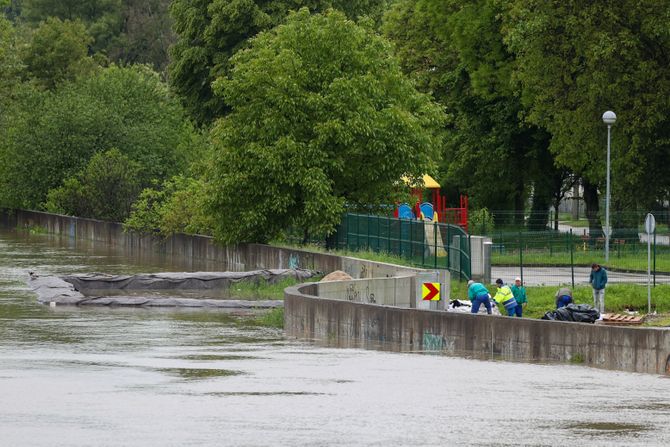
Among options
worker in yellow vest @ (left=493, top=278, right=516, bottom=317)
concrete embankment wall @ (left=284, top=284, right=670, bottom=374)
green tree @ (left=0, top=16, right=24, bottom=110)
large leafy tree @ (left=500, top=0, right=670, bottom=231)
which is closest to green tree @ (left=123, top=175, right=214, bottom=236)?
large leafy tree @ (left=500, top=0, right=670, bottom=231)

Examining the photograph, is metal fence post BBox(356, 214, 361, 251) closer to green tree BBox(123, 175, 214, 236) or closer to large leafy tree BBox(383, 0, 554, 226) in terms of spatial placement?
green tree BBox(123, 175, 214, 236)

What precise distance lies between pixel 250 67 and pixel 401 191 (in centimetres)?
677

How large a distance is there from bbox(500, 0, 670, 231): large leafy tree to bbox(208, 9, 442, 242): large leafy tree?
833 centimetres

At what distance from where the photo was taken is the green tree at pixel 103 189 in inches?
3088

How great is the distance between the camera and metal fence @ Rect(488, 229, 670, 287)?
46406mm

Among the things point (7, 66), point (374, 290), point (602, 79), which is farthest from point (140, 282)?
point (7, 66)

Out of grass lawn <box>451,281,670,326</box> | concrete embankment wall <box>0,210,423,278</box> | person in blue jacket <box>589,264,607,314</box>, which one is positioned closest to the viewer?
person in blue jacket <box>589,264,607,314</box>

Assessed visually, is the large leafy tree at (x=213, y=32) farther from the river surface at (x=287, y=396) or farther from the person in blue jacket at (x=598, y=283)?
the river surface at (x=287, y=396)

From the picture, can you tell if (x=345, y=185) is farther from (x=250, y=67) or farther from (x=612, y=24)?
(x=612, y=24)

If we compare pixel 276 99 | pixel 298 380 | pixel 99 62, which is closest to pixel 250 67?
pixel 276 99

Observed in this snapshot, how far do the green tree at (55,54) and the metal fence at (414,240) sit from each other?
66.8m

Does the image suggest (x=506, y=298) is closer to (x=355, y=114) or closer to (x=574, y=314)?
(x=574, y=314)

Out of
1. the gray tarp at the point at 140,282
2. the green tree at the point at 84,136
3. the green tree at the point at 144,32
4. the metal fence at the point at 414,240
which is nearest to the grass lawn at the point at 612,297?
the metal fence at the point at 414,240

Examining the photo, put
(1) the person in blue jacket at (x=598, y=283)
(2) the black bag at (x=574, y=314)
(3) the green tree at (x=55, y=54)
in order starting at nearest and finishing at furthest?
(2) the black bag at (x=574, y=314)
(1) the person in blue jacket at (x=598, y=283)
(3) the green tree at (x=55, y=54)
